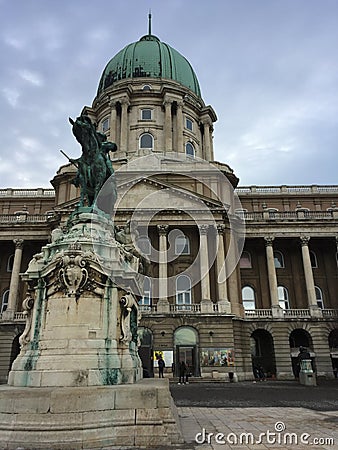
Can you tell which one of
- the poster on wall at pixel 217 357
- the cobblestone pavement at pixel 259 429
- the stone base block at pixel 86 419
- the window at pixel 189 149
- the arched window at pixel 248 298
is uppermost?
the window at pixel 189 149

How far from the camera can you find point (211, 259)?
3709cm

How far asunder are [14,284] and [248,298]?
75.7 feet

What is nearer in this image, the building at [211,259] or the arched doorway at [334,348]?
the building at [211,259]

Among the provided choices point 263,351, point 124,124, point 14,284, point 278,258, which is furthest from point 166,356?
point 124,124

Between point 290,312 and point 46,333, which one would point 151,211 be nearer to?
point 290,312

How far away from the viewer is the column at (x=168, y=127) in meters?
48.9

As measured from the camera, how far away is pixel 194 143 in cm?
5262

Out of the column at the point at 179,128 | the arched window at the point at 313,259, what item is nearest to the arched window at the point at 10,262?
the column at the point at 179,128

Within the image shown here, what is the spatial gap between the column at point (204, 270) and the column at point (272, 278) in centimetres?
699

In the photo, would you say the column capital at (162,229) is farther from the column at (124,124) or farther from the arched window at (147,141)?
the arched window at (147,141)

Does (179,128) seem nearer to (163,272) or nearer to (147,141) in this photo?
(147,141)

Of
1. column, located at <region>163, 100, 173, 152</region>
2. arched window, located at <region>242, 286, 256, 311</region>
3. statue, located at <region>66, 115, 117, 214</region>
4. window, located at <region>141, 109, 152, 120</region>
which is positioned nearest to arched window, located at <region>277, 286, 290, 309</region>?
arched window, located at <region>242, 286, 256, 311</region>

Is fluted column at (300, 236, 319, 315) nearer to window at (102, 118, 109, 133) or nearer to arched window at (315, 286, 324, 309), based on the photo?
arched window at (315, 286, 324, 309)

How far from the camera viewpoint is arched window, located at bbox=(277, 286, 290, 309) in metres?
41.3
